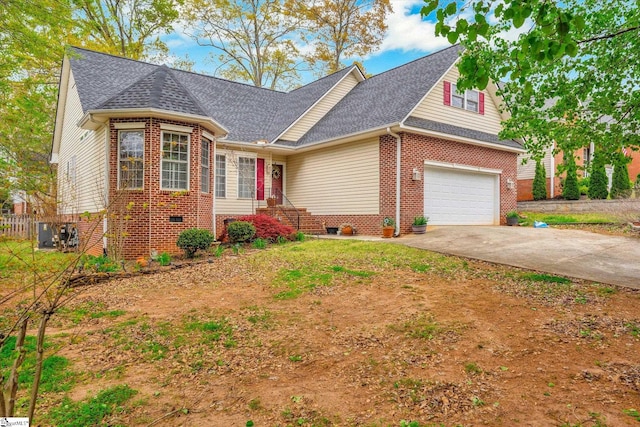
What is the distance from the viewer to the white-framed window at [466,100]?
Answer: 14258 millimetres

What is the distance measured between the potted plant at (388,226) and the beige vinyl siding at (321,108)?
5.93m

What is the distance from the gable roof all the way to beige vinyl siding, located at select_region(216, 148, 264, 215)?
0.61 metres

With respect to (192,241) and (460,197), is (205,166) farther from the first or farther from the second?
(460,197)

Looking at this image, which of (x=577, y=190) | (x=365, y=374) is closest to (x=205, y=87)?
(x=365, y=374)

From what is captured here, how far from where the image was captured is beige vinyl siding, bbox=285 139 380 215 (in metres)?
13.2

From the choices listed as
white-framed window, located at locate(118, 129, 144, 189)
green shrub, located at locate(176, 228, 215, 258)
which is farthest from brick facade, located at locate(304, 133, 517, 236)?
white-framed window, located at locate(118, 129, 144, 189)

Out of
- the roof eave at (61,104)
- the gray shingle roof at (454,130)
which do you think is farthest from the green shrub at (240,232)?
the roof eave at (61,104)

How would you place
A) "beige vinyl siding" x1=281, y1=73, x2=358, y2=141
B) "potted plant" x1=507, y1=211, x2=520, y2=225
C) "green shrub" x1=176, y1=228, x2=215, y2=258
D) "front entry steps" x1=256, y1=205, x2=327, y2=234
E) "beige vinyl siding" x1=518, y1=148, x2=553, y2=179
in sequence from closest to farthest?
"green shrub" x1=176, y1=228, x2=215, y2=258
"front entry steps" x1=256, y1=205, x2=327, y2=234
"potted plant" x1=507, y1=211, x2=520, y2=225
"beige vinyl siding" x1=281, y1=73, x2=358, y2=141
"beige vinyl siding" x1=518, y1=148, x2=553, y2=179

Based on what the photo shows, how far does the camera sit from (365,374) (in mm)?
3465

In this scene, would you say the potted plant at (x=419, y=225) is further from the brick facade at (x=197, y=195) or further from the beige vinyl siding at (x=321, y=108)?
the beige vinyl siding at (x=321, y=108)

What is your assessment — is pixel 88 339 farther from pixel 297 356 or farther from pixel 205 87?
pixel 205 87

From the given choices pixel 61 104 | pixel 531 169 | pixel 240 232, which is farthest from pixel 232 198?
pixel 531 169

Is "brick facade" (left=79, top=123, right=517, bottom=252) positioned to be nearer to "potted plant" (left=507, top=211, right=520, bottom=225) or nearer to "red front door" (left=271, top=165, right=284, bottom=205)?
"potted plant" (left=507, top=211, right=520, bottom=225)

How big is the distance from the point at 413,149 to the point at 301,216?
191 inches
